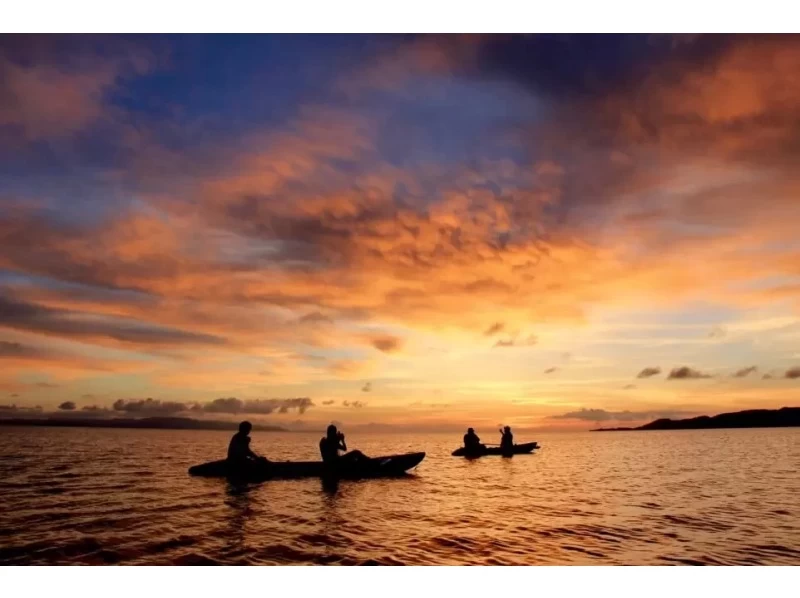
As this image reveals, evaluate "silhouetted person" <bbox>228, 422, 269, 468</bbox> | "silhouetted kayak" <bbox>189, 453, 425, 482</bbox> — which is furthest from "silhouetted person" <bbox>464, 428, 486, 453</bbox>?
"silhouetted person" <bbox>228, 422, 269, 468</bbox>

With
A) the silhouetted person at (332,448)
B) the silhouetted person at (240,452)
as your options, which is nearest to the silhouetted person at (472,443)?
the silhouetted person at (332,448)

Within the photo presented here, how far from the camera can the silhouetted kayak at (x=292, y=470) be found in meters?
14.4

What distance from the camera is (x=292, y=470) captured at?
14750 mm

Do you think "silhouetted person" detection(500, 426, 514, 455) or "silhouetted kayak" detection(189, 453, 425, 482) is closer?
"silhouetted kayak" detection(189, 453, 425, 482)

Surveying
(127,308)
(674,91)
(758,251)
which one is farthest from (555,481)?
(127,308)

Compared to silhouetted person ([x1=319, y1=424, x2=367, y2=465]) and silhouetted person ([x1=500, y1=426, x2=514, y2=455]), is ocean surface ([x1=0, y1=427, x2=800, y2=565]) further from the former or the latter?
silhouetted person ([x1=500, y1=426, x2=514, y2=455])

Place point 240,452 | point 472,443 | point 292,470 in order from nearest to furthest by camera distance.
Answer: point 240,452
point 292,470
point 472,443

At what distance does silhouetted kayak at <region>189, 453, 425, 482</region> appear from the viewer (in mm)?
14391
